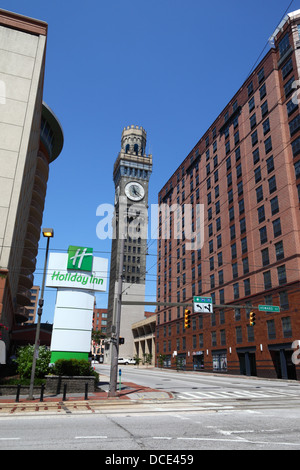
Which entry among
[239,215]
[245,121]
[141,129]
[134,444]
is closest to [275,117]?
[245,121]

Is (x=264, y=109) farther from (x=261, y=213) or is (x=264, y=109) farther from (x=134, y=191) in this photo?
(x=134, y=191)

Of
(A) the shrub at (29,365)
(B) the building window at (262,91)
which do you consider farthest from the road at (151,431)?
(B) the building window at (262,91)

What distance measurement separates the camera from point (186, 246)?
6906 cm

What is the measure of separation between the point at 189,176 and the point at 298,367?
4566cm

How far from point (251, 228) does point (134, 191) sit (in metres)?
77.6

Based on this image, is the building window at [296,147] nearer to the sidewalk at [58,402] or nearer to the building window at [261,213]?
the building window at [261,213]

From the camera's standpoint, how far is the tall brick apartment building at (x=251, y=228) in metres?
41.0

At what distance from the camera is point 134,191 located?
122 m

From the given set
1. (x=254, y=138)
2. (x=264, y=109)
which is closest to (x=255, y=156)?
(x=254, y=138)

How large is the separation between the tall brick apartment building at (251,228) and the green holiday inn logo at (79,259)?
19105 mm

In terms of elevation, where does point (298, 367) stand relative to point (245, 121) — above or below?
below
